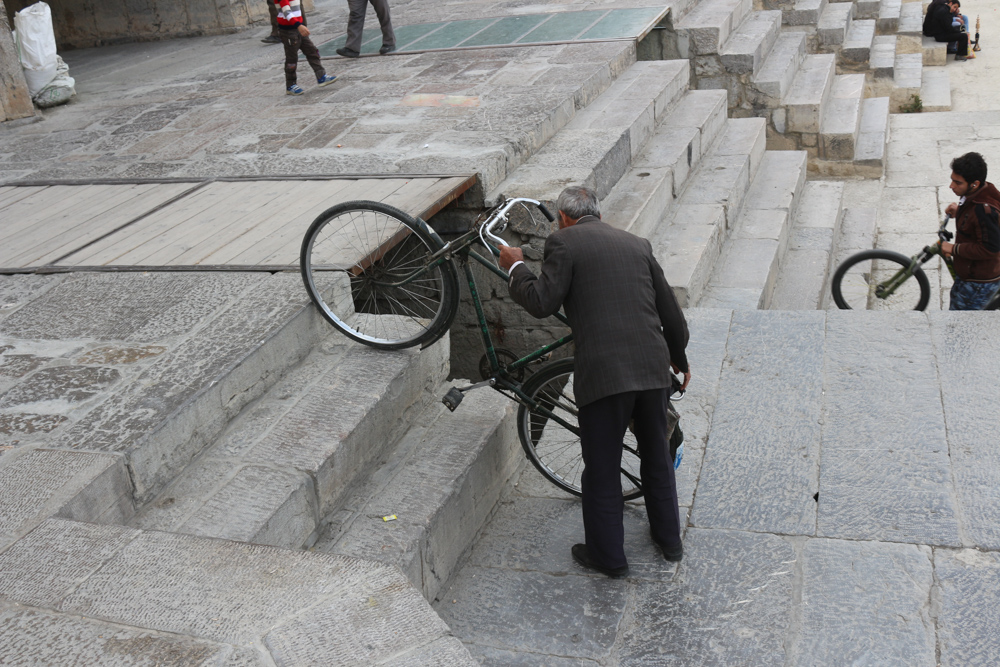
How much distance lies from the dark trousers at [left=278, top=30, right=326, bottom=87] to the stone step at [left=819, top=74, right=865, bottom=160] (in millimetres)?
5147

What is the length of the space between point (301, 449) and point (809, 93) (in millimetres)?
8045

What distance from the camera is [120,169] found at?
6.25 meters

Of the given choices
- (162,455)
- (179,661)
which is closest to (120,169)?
(162,455)

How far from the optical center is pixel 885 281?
6.04 metres

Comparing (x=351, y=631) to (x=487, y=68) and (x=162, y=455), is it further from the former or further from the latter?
(x=487, y=68)

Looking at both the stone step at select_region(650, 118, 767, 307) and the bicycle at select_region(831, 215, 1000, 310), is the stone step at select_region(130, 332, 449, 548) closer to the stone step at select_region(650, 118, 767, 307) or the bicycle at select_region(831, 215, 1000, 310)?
the stone step at select_region(650, 118, 767, 307)

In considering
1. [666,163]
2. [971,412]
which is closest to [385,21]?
[666,163]

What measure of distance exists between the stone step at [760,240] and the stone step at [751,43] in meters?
1.45

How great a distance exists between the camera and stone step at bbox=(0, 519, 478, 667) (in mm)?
1912

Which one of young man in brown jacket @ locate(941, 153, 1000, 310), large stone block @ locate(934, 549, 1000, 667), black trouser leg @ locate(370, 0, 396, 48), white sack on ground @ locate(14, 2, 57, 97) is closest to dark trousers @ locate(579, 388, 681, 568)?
large stone block @ locate(934, 549, 1000, 667)

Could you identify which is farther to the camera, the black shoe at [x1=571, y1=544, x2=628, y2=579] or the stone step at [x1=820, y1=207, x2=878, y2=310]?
the stone step at [x1=820, y1=207, x2=878, y2=310]

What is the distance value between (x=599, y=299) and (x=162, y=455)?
64.3 inches

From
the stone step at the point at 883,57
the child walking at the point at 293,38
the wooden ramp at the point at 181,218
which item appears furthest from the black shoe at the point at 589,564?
the stone step at the point at 883,57

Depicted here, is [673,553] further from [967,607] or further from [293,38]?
[293,38]
